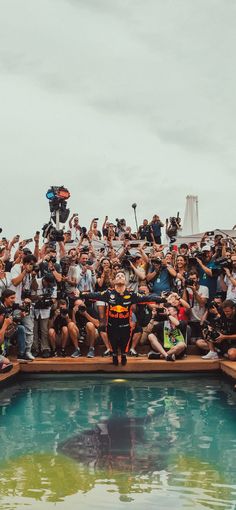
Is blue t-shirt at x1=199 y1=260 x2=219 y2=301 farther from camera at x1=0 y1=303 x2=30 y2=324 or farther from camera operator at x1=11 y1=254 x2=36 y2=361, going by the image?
camera at x1=0 y1=303 x2=30 y2=324

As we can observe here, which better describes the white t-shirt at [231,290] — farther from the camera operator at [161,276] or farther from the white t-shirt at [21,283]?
the white t-shirt at [21,283]

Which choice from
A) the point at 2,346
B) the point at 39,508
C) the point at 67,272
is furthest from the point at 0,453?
the point at 67,272

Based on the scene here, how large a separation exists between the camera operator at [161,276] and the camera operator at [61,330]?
1745 millimetres

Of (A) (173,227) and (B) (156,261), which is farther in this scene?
(A) (173,227)

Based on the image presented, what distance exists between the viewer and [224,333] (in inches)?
406

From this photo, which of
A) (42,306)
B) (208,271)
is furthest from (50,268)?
(208,271)

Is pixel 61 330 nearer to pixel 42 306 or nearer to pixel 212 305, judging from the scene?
pixel 42 306

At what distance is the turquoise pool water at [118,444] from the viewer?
518cm

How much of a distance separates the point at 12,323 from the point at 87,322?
157 cm

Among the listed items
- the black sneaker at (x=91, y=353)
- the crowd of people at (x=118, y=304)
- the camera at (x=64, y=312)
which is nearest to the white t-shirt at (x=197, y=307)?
the crowd of people at (x=118, y=304)

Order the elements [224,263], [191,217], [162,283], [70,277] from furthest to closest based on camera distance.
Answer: [191,217] → [162,283] → [70,277] → [224,263]

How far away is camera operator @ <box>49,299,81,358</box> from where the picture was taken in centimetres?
1073

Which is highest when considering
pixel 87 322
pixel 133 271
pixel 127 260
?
pixel 127 260

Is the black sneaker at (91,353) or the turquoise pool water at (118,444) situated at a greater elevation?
the black sneaker at (91,353)
